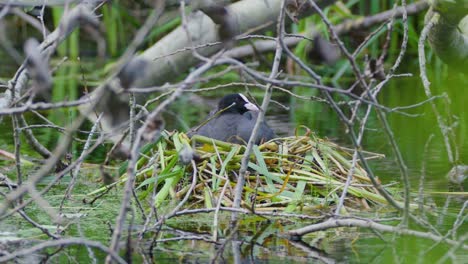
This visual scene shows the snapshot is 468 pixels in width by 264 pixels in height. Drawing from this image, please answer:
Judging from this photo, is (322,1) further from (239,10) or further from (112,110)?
(112,110)

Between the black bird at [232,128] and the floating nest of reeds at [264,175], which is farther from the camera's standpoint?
the black bird at [232,128]

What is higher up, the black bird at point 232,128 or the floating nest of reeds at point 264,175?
the black bird at point 232,128

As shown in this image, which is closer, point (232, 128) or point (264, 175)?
point (264, 175)

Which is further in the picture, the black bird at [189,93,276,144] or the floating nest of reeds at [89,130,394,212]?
the black bird at [189,93,276,144]

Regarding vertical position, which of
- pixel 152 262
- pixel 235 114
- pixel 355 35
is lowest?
pixel 152 262

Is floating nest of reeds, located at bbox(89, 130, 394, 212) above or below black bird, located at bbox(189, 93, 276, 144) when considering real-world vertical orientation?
below

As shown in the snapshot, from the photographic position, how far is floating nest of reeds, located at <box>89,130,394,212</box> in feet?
14.7

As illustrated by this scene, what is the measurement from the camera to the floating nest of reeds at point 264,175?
176 inches

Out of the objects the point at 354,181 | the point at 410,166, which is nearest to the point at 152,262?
the point at 354,181

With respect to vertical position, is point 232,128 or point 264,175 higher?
point 232,128

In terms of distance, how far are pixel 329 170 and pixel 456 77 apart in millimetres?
4737

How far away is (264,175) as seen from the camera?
4.62 m

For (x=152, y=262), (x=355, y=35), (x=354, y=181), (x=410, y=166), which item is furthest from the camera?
(x=410, y=166)

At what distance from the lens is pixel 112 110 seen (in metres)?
2.49
